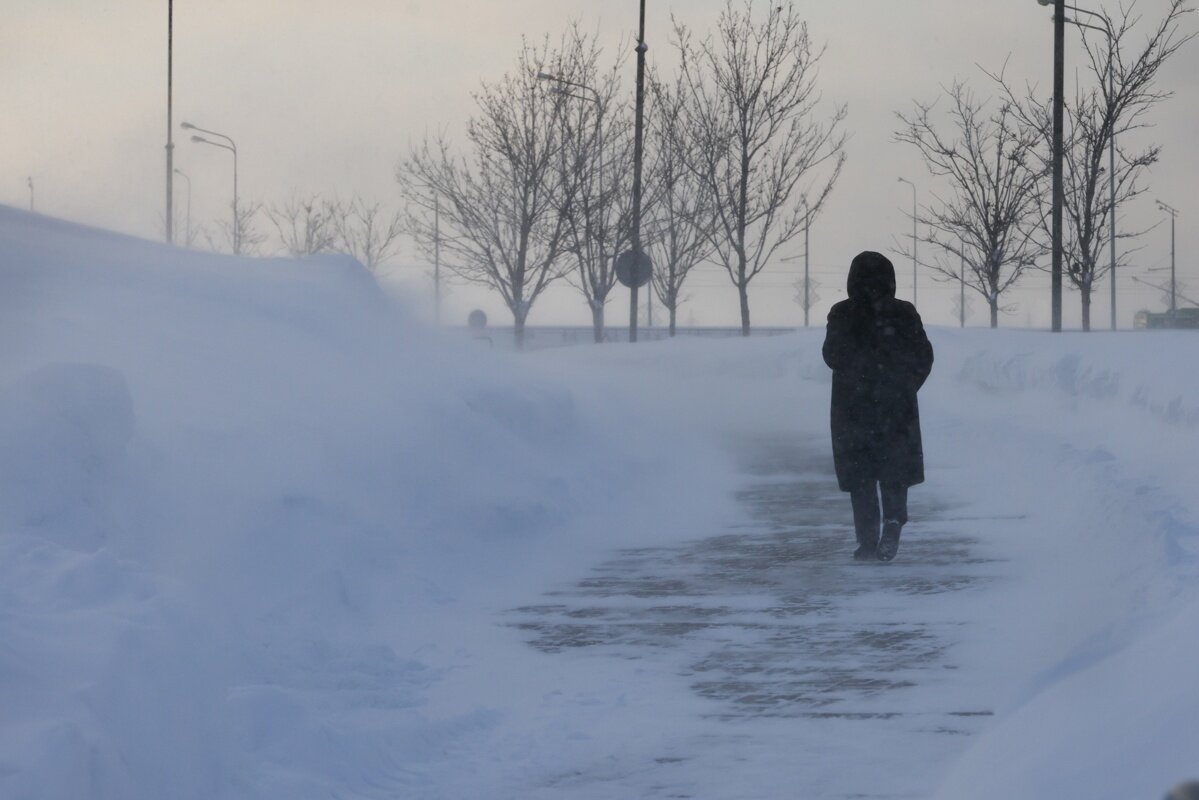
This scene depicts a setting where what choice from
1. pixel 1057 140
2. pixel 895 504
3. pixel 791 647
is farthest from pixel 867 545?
pixel 1057 140

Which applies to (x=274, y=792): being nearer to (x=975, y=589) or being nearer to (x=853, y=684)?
(x=853, y=684)

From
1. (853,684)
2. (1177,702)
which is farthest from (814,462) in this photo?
(1177,702)

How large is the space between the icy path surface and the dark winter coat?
58 centimetres

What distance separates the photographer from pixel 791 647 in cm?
583

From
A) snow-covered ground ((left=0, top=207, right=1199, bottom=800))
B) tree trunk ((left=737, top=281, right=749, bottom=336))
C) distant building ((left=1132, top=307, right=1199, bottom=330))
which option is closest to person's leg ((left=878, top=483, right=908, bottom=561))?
snow-covered ground ((left=0, top=207, right=1199, bottom=800))

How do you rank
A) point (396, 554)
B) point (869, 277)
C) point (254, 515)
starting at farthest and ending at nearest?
point (869, 277), point (396, 554), point (254, 515)

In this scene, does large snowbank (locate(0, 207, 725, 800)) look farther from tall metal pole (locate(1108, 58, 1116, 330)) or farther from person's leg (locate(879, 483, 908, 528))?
tall metal pole (locate(1108, 58, 1116, 330))

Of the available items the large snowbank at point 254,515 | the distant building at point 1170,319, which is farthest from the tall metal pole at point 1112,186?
the large snowbank at point 254,515

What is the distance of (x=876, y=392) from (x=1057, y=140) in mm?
12648

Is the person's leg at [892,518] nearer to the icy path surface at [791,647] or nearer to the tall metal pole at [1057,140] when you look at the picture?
the icy path surface at [791,647]

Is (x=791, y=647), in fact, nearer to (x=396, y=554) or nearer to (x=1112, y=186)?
(x=396, y=554)

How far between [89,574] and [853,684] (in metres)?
2.74

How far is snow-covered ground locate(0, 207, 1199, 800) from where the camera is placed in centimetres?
370

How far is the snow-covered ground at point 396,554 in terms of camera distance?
370cm
